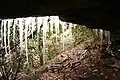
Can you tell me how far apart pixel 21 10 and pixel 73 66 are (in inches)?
176

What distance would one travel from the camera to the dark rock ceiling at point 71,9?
6.08ft

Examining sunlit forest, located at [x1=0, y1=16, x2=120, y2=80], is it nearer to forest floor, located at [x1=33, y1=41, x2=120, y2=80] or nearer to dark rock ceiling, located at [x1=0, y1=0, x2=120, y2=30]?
forest floor, located at [x1=33, y1=41, x2=120, y2=80]

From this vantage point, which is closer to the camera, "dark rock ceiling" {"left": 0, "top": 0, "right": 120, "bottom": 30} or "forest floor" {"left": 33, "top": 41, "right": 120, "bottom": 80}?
"dark rock ceiling" {"left": 0, "top": 0, "right": 120, "bottom": 30}

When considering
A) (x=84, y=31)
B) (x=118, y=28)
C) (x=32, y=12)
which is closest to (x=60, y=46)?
(x=84, y=31)

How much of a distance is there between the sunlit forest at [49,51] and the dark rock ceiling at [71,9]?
13.0ft

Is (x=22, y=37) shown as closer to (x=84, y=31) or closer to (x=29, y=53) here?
(x=29, y=53)

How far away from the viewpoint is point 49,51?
6559 millimetres

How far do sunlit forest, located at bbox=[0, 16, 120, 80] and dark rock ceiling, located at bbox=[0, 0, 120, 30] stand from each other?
3957mm

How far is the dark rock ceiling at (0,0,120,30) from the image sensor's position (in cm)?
185

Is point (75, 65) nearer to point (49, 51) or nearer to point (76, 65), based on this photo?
point (76, 65)

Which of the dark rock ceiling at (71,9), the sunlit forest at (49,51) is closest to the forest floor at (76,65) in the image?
the sunlit forest at (49,51)

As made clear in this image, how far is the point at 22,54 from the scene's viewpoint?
6484 mm

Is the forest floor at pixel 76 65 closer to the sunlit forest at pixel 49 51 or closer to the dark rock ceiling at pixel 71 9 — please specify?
the sunlit forest at pixel 49 51

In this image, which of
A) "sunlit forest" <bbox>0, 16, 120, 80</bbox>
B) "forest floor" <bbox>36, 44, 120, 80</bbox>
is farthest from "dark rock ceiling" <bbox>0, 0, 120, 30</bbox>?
"sunlit forest" <bbox>0, 16, 120, 80</bbox>
